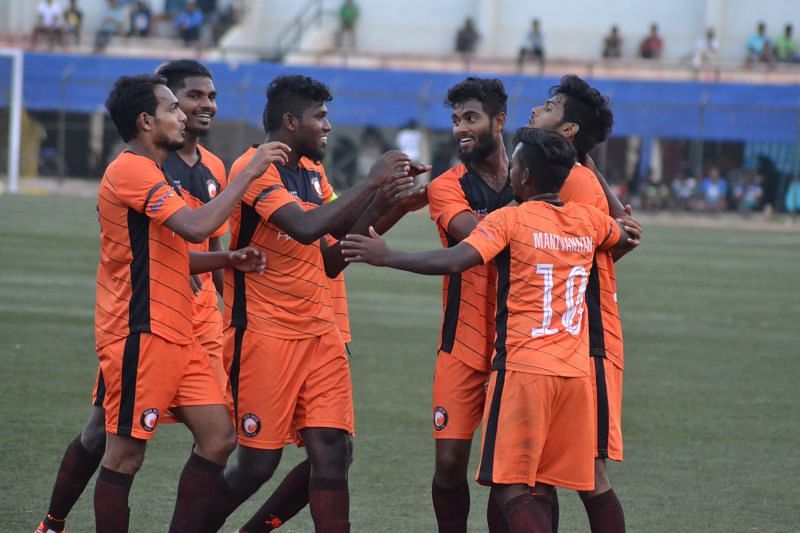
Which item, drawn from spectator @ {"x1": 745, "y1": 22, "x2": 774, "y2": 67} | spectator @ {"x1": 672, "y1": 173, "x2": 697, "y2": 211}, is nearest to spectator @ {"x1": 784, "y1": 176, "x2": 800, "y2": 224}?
spectator @ {"x1": 672, "y1": 173, "x2": 697, "y2": 211}

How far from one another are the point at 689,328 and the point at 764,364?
2.32 m

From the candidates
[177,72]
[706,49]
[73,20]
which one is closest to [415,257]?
[177,72]

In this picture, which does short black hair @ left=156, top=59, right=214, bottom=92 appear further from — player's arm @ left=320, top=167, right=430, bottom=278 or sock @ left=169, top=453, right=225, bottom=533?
sock @ left=169, top=453, right=225, bottom=533

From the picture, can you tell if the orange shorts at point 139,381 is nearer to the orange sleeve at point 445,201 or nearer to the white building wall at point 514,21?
the orange sleeve at point 445,201

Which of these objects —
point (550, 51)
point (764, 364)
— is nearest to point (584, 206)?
point (764, 364)

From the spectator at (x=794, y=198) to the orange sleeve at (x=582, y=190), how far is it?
29721mm

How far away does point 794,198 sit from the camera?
34.3 meters

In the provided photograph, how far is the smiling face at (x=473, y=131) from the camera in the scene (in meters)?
6.05

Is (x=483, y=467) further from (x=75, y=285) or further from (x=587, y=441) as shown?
(x=75, y=285)

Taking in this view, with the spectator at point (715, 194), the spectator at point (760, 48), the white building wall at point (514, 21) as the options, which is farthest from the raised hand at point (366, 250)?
the white building wall at point (514, 21)

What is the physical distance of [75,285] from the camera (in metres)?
15.9

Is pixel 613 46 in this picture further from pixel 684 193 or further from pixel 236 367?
pixel 236 367

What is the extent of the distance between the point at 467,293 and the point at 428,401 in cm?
403

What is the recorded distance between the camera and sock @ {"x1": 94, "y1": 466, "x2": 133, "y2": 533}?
5.55 metres
